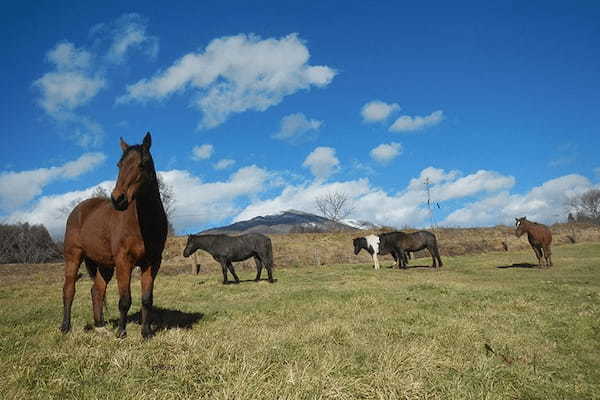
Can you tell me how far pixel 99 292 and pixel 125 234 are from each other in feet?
6.06

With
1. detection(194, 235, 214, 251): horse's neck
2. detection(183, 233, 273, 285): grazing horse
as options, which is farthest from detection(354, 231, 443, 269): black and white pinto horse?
detection(194, 235, 214, 251): horse's neck

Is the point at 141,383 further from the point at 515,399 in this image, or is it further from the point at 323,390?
the point at 515,399

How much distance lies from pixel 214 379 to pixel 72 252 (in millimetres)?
4822

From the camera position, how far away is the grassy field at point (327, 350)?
2.99m

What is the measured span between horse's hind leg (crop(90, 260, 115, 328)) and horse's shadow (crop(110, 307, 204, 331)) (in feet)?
0.99

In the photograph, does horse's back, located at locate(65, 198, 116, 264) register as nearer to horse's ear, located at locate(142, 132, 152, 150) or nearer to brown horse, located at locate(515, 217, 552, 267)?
horse's ear, located at locate(142, 132, 152, 150)

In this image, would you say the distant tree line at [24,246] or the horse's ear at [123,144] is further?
the distant tree line at [24,246]

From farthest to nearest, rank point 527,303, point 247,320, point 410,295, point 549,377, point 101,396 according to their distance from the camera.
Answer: point 410,295, point 527,303, point 247,320, point 549,377, point 101,396

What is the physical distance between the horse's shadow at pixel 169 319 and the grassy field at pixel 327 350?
5 centimetres

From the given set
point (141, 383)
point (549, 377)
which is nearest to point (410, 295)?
point (549, 377)

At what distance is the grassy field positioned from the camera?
299 centimetres

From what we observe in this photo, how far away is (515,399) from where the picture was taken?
363 cm

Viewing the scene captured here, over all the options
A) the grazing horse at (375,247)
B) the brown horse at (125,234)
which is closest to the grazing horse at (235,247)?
the grazing horse at (375,247)

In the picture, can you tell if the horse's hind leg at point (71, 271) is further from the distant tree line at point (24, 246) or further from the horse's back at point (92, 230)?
the distant tree line at point (24, 246)
